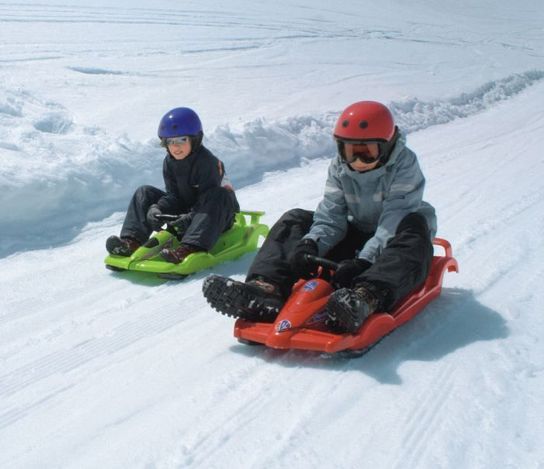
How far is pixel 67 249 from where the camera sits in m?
5.53

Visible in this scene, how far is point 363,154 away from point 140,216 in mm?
2034

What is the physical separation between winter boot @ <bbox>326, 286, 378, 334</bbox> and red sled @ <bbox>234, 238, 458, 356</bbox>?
0.06 m

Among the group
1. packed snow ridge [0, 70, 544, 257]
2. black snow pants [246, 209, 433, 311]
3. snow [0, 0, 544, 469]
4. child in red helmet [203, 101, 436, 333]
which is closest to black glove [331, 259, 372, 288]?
child in red helmet [203, 101, 436, 333]

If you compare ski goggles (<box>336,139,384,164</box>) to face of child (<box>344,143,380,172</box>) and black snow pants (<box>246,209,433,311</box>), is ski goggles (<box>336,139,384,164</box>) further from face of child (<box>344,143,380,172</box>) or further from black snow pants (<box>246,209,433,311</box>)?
black snow pants (<box>246,209,433,311</box>)

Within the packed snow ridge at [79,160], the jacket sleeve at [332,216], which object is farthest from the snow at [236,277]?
the jacket sleeve at [332,216]

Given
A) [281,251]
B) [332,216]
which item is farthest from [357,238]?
[281,251]

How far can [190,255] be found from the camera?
475 centimetres

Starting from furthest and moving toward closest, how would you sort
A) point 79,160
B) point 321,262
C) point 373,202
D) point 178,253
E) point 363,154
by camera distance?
point 79,160 < point 178,253 < point 373,202 < point 363,154 < point 321,262

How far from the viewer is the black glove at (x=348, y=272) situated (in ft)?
11.6

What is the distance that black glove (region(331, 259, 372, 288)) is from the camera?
11.6ft

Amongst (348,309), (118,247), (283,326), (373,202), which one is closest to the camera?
(348,309)

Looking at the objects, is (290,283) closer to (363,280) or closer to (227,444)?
(363,280)

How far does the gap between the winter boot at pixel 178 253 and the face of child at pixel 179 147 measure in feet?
2.33

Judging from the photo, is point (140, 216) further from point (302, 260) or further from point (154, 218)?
point (302, 260)
